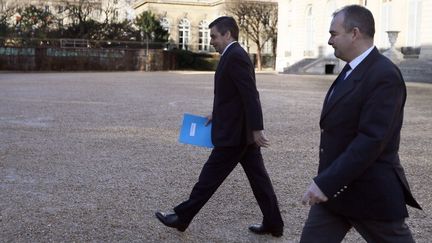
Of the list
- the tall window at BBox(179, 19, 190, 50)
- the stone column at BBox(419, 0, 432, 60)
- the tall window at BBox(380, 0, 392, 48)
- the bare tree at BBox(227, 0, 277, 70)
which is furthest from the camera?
the tall window at BBox(179, 19, 190, 50)

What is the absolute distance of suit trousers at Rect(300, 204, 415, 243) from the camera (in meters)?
3.03

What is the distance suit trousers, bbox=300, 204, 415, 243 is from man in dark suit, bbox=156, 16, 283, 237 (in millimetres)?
1467

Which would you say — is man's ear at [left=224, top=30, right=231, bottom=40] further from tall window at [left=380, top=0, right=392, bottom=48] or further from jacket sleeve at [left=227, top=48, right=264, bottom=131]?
tall window at [left=380, top=0, right=392, bottom=48]

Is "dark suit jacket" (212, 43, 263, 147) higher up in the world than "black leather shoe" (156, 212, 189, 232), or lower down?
higher up

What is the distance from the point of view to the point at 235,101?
4723mm

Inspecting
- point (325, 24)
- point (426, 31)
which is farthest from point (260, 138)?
point (325, 24)

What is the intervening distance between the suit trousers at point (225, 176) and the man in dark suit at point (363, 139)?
67.0 inches

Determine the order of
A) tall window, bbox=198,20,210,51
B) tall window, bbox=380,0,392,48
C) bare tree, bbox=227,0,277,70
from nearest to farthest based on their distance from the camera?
1. tall window, bbox=380,0,392,48
2. bare tree, bbox=227,0,277,70
3. tall window, bbox=198,20,210,51

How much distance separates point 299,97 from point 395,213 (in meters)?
17.5

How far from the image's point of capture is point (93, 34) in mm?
52656

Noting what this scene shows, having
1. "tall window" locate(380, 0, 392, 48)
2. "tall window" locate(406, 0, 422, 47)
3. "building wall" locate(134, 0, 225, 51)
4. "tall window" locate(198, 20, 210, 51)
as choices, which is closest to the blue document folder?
"tall window" locate(406, 0, 422, 47)

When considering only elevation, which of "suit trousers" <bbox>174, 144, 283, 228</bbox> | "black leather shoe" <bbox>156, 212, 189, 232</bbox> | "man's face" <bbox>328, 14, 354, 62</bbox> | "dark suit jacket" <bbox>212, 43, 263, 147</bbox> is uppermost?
"man's face" <bbox>328, 14, 354, 62</bbox>

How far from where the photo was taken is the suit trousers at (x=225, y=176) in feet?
15.7

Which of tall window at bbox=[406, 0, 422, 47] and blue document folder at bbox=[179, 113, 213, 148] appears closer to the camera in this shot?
blue document folder at bbox=[179, 113, 213, 148]
